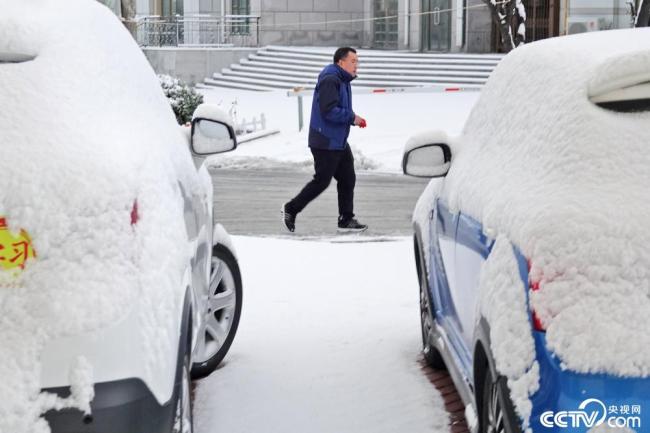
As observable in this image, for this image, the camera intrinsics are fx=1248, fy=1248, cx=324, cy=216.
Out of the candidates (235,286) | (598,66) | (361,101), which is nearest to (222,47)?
(361,101)

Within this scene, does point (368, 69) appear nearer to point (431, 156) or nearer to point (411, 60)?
point (411, 60)

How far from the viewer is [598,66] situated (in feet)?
12.1

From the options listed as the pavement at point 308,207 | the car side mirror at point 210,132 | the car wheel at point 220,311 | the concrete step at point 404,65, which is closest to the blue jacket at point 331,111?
the pavement at point 308,207

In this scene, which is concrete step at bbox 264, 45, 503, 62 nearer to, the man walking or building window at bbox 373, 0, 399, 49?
building window at bbox 373, 0, 399, 49

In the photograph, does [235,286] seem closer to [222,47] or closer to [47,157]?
[47,157]

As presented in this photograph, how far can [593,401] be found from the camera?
3162 millimetres

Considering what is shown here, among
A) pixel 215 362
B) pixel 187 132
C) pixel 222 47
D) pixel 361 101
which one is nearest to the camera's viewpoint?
pixel 187 132

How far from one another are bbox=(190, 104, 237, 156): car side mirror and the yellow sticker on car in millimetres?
2049

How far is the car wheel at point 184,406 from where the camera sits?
374 cm

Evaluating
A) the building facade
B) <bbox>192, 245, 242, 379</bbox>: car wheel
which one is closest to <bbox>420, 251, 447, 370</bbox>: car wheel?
<bbox>192, 245, 242, 379</bbox>: car wheel

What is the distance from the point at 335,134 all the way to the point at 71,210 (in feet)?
Result: 28.3

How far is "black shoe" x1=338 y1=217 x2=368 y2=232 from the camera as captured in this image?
39.3 ft

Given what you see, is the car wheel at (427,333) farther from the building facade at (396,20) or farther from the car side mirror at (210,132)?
the building facade at (396,20)

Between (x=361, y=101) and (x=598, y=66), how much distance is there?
27.3 metres
